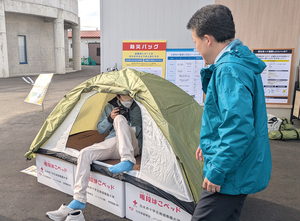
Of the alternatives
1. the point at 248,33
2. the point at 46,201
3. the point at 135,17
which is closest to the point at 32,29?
the point at 135,17

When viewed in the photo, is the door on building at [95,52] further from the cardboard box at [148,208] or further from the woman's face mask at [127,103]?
the cardboard box at [148,208]

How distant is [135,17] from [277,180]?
12.0ft

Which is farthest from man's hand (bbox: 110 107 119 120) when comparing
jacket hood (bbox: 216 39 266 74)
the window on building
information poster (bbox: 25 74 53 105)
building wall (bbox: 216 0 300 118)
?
the window on building

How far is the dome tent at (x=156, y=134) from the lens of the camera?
2.20 meters

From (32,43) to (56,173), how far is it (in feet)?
51.6

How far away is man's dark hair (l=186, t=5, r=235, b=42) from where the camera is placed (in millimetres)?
1275

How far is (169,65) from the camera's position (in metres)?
4.74

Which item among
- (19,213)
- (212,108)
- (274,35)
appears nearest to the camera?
(212,108)

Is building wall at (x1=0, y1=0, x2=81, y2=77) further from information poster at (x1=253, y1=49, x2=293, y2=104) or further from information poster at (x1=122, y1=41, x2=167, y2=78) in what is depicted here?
information poster at (x1=253, y1=49, x2=293, y2=104)

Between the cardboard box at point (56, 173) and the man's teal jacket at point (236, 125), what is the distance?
2.00m

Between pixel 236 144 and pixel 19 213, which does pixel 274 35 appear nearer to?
pixel 236 144

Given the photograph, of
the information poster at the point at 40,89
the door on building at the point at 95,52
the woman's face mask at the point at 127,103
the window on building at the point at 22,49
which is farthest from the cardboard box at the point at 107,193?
the door on building at the point at 95,52

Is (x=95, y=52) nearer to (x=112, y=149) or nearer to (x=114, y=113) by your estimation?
(x=114, y=113)

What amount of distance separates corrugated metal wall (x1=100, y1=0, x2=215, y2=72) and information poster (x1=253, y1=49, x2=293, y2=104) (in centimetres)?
172
